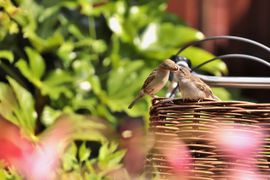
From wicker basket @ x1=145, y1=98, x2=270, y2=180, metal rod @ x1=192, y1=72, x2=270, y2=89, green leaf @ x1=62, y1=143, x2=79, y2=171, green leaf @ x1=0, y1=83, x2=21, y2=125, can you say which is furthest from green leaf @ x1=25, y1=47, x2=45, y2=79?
wicker basket @ x1=145, y1=98, x2=270, y2=180

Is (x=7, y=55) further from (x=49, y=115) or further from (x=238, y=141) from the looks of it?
(x=238, y=141)

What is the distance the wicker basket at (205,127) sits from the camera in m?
1.79

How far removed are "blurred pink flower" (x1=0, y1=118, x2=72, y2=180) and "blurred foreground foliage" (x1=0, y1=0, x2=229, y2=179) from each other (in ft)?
1.96

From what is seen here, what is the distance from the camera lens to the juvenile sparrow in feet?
6.28

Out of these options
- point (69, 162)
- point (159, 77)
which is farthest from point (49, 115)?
point (159, 77)

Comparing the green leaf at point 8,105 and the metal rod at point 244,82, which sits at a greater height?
the metal rod at point 244,82

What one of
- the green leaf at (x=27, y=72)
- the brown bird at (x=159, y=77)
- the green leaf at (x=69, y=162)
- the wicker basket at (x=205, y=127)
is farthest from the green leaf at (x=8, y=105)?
the wicker basket at (x=205, y=127)

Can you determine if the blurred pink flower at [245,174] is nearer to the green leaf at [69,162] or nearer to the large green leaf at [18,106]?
the green leaf at [69,162]

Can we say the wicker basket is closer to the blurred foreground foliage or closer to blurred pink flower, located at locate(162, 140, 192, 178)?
blurred pink flower, located at locate(162, 140, 192, 178)

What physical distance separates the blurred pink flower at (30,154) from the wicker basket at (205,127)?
0.60 meters

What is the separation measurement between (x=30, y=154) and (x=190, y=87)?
88 cm

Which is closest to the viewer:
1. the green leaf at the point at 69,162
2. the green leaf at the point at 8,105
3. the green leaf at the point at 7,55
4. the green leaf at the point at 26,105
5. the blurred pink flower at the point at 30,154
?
the blurred pink flower at the point at 30,154

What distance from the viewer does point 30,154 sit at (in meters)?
2.62

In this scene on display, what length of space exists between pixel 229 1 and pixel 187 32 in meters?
1.37
